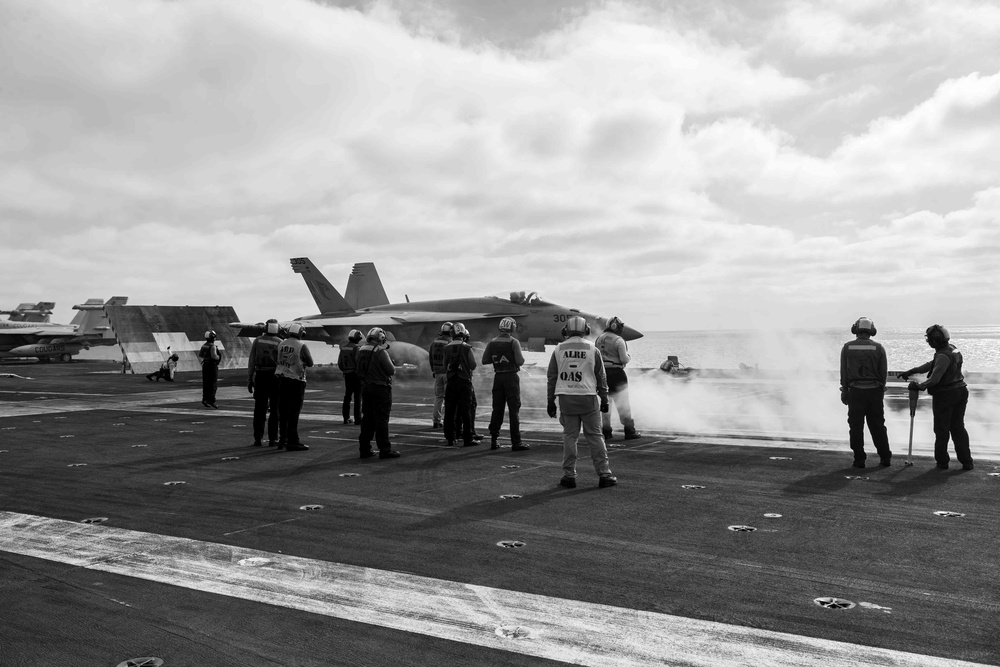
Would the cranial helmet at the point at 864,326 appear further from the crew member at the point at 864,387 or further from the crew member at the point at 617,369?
the crew member at the point at 617,369

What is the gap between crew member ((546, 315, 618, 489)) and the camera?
9.74 m

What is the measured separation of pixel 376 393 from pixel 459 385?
193cm

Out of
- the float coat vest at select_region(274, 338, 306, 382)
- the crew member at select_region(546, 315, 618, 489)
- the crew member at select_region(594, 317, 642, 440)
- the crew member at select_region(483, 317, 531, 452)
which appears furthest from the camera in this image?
the crew member at select_region(594, 317, 642, 440)

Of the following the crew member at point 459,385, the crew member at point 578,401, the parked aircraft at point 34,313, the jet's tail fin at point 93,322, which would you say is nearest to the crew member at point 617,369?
the crew member at point 459,385

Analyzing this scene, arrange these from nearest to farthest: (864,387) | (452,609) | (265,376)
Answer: (452,609)
(864,387)
(265,376)

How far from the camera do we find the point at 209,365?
71.3ft

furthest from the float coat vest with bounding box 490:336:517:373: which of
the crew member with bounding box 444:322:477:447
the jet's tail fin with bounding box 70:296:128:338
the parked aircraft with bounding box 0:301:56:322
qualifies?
the parked aircraft with bounding box 0:301:56:322

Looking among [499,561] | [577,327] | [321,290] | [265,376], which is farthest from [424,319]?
[499,561]

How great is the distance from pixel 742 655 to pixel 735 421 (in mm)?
13437

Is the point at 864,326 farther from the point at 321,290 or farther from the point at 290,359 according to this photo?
the point at 321,290

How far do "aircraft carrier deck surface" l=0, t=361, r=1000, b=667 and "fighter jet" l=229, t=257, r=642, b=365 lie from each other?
62.2ft

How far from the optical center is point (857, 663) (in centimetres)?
429

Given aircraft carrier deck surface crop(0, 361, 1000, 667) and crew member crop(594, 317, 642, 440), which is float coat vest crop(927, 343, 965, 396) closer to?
aircraft carrier deck surface crop(0, 361, 1000, 667)

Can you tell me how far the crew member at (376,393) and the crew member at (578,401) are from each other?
3.66 metres
